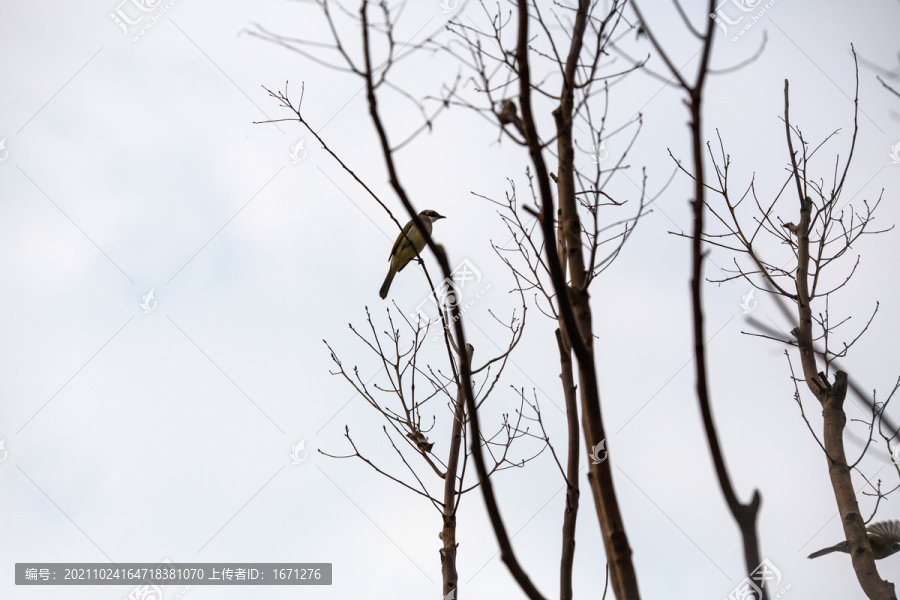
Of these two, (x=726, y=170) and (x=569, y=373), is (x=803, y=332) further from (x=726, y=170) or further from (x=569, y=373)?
(x=569, y=373)

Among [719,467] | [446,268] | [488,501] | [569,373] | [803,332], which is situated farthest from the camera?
[803,332]

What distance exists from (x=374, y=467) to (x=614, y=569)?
8.13 feet

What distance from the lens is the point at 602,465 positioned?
1.47m

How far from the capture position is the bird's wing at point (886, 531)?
4176 millimetres

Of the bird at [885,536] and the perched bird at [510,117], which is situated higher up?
the perched bird at [510,117]

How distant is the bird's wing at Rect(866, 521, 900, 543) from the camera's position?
418cm

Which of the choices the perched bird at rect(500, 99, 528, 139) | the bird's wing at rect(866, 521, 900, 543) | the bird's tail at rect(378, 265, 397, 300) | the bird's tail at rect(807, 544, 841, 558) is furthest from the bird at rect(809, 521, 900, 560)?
the bird's tail at rect(378, 265, 397, 300)

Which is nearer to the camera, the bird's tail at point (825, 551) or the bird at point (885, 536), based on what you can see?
the bird's tail at point (825, 551)

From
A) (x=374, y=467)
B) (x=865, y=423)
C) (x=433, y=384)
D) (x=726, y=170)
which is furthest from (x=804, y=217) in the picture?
(x=374, y=467)

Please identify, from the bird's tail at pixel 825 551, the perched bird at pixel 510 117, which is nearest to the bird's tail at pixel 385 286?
the bird's tail at pixel 825 551

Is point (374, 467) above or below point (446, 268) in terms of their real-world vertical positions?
above

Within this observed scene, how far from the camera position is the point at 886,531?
13.7 ft

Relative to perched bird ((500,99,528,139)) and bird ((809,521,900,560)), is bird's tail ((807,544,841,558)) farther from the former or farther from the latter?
perched bird ((500,99,528,139))

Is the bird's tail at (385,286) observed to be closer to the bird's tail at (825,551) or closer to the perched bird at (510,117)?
the bird's tail at (825,551)
